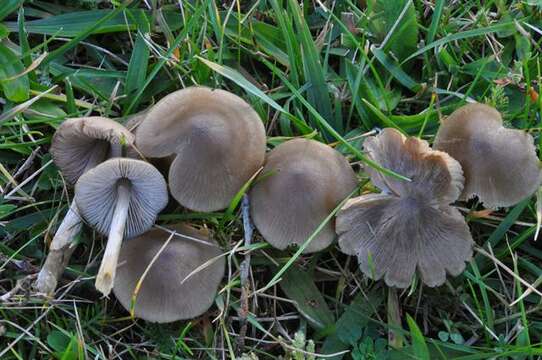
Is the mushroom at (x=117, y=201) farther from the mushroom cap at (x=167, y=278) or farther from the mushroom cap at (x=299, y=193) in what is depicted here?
the mushroom cap at (x=299, y=193)

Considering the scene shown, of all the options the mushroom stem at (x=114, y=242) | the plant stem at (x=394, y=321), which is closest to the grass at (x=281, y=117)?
the plant stem at (x=394, y=321)

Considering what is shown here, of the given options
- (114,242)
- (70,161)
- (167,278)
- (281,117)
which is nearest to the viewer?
(114,242)

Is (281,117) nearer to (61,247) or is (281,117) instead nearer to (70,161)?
(70,161)

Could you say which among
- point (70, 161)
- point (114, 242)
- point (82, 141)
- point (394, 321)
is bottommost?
point (394, 321)

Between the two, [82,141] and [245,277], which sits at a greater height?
[82,141]

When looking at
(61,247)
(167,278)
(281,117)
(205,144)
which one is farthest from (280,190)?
(61,247)

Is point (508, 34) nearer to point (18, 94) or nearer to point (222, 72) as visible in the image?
point (222, 72)
